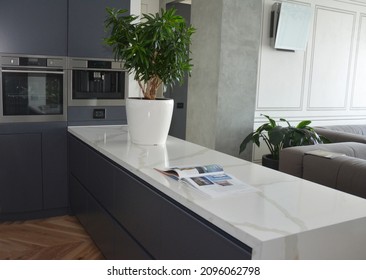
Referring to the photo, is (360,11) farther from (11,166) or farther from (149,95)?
(11,166)

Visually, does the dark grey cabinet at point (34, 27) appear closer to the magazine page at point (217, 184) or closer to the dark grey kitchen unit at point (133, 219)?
the dark grey kitchen unit at point (133, 219)

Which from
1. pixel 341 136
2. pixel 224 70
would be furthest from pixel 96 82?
pixel 341 136

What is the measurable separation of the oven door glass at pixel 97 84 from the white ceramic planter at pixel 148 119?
3.06 ft

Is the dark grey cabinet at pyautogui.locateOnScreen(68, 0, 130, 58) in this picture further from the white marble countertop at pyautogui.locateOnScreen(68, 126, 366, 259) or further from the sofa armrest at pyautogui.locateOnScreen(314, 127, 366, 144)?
the sofa armrest at pyautogui.locateOnScreen(314, 127, 366, 144)

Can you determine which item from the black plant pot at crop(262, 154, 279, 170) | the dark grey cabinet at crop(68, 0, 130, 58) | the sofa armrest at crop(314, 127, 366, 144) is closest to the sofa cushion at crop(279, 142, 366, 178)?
the sofa armrest at crop(314, 127, 366, 144)

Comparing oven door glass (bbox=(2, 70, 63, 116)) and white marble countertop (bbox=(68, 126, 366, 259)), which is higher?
oven door glass (bbox=(2, 70, 63, 116))

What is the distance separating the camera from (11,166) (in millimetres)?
2926

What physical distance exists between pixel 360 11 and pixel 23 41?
443 cm

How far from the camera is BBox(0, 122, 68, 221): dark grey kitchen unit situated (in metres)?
2.91

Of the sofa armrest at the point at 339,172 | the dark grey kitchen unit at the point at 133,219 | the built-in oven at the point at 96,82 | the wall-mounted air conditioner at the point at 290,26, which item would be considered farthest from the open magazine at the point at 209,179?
the wall-mounted air conditioner at the point at 290,26

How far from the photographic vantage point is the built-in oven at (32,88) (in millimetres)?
2830

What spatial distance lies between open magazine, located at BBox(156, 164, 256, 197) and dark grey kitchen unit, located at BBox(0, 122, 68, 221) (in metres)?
1.69

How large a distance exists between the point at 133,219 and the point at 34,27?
6.04 ft
